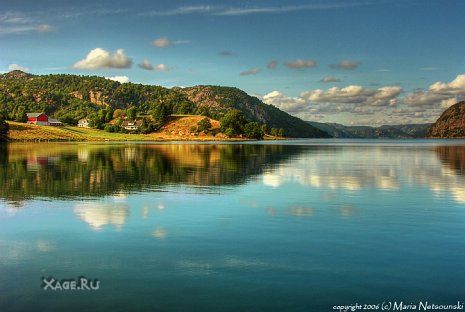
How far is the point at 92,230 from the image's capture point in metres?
27.6

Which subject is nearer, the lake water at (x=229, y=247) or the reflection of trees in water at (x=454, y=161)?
the lake water at (x=229, y=247)

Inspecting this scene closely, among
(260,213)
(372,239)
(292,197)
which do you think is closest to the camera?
(372,239)

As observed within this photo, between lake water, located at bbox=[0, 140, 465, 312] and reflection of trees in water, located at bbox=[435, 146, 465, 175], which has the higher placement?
reflection of trees in water, located at bbox=[435, 146, 465, 175]

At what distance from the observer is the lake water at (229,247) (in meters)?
16.8

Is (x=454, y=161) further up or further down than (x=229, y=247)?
further up

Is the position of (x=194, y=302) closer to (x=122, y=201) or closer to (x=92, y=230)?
(x=92, y=230)

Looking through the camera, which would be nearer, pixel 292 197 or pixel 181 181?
pixel 292 197

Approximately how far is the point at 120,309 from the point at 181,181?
40.8 metres

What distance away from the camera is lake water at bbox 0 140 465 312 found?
16.8 meters

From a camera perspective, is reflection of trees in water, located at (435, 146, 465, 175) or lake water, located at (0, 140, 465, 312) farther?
reflection of trees in water, located at (435, 146, 465, 175)

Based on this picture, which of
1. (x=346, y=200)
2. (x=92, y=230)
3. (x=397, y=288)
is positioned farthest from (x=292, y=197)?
(x=397, y=288)

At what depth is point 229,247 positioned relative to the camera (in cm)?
2375

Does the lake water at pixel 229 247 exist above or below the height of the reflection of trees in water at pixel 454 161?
below

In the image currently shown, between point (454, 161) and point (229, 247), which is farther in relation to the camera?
point (454, 161)
